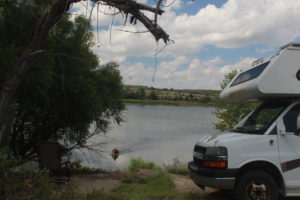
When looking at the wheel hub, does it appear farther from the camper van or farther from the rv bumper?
the rv bumper

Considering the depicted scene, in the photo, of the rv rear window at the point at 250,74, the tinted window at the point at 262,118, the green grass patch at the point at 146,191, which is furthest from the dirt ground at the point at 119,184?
the rv rear window at the point at 250,74

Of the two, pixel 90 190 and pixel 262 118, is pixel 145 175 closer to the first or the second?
pixel 90 190

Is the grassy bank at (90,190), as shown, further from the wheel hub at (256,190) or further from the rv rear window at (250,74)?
the rv rear window at (250,74)

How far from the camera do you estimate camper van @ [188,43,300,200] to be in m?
6.34

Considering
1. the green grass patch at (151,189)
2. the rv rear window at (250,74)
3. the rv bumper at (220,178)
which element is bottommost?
the green grass patch at (151,189)

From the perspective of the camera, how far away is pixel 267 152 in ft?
21.0

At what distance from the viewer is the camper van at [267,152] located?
6344 mm

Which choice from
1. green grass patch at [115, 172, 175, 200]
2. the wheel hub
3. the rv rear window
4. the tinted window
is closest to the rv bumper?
the wheel hub

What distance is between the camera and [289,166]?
A: 638cm

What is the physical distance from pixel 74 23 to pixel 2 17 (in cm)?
418

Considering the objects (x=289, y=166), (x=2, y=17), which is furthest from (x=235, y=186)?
(x=2, y=17)

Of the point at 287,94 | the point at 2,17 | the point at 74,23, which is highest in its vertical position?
the point at 74,23

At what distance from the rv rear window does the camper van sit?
0.18 metres

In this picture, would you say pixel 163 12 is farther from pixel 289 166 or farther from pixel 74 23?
pixel 74 23
